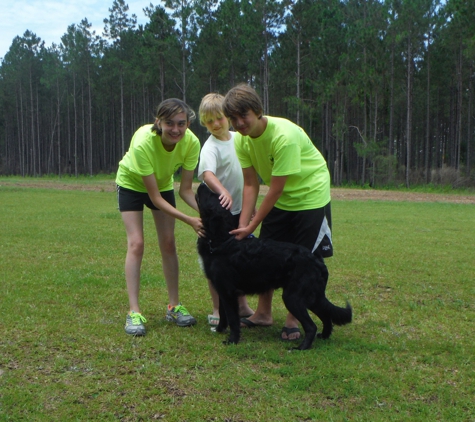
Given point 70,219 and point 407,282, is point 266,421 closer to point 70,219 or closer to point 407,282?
point 407,282

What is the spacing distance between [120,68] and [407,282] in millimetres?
52034

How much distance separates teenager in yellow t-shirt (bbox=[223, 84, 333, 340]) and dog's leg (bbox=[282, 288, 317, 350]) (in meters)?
0.31

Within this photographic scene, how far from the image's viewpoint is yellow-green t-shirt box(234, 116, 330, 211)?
14.1ft

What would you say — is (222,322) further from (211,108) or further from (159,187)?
(211,108)

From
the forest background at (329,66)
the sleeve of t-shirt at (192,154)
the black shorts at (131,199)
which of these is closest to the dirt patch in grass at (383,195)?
the forest background at (329,66)

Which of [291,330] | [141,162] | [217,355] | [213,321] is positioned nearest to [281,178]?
[141,162]

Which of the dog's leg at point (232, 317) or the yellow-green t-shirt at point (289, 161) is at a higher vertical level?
the yellow-green t-shirt at point (289, 161)

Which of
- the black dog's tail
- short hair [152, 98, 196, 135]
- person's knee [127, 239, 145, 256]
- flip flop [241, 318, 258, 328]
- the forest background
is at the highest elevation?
the forest background

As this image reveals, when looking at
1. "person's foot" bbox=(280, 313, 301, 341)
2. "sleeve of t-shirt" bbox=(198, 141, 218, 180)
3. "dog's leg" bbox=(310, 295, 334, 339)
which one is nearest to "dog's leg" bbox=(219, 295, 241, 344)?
"person's foot" bbox=(280, 313, 301, 341)

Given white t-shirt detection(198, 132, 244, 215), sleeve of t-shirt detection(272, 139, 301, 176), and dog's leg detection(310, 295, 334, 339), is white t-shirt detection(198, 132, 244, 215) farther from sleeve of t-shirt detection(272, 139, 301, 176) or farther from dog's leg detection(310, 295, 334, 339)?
dog's leg detection(310, 295, 334, 339)

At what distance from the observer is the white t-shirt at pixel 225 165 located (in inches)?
184

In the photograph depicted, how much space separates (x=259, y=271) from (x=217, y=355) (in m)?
0.78

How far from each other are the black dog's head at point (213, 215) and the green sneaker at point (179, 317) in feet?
3.13

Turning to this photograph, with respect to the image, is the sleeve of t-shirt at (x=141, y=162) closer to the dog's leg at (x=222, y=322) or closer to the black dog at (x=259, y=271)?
the black dog at (x=259, y=271)
